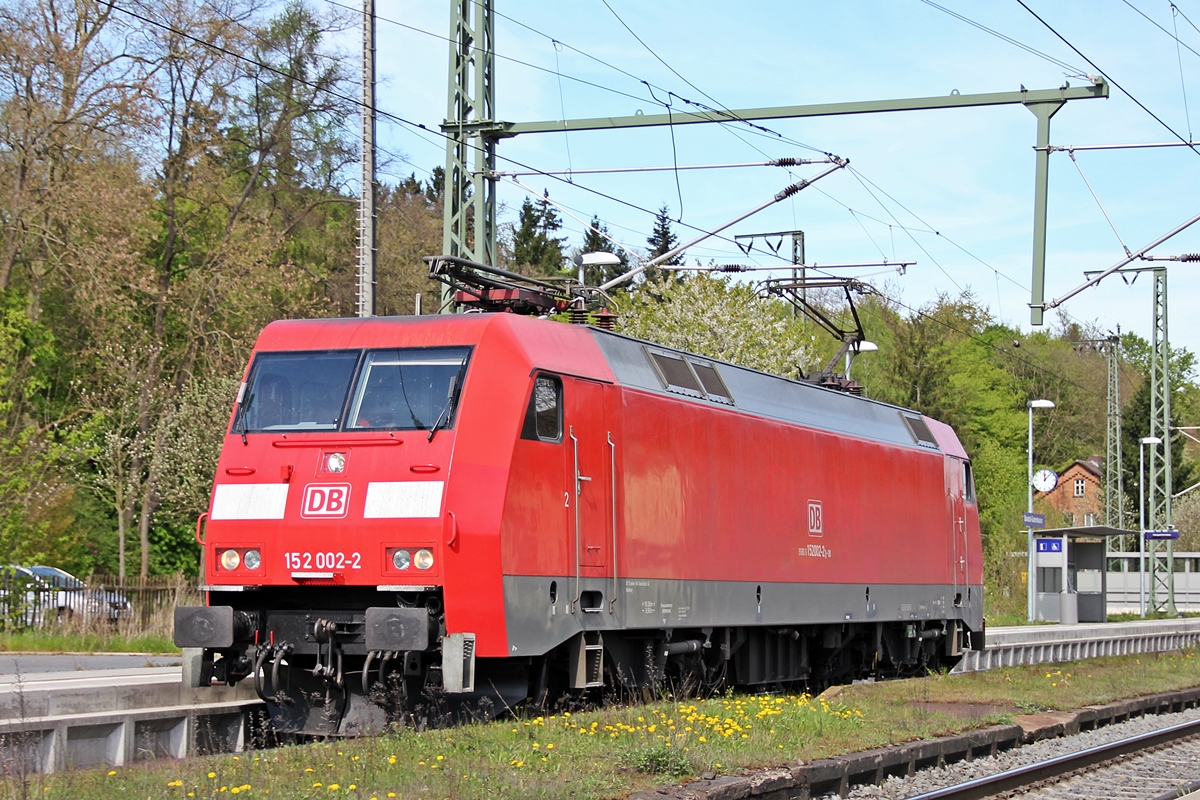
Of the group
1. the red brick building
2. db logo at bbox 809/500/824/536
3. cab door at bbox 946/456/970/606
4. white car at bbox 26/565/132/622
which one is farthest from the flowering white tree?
the red brick building

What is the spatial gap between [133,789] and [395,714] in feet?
10.5

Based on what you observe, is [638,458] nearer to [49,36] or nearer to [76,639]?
[76,639]

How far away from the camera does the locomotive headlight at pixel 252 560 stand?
11.1 meters

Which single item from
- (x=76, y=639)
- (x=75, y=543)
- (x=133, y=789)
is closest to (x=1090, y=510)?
(x=75, y=543)

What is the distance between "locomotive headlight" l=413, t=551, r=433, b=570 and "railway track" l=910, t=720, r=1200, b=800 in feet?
12.6

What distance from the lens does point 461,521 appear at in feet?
34.5

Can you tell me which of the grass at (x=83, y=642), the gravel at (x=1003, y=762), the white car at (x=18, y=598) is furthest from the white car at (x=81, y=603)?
the gravel at (x=1003, y=762)

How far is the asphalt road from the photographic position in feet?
60.5

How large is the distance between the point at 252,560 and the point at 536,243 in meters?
64.5

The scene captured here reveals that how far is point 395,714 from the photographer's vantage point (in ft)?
35.2

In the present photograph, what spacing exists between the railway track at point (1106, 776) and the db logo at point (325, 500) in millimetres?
4743

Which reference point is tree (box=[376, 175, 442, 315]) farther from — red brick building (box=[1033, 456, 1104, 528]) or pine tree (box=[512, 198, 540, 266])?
red brick building (box=[1033, 456, 1104, 528])

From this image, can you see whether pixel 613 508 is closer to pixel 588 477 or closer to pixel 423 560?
pixel 588 477

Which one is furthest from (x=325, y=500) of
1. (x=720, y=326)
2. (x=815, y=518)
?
(x=720, y=326)
